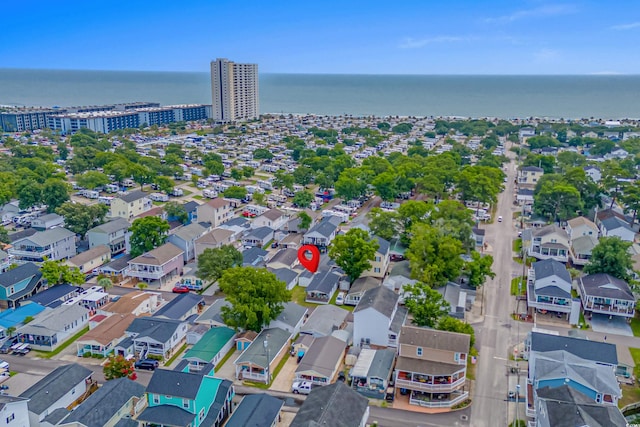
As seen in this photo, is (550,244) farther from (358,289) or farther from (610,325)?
(358,289)

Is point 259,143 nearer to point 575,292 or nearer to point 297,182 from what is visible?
point 297,182

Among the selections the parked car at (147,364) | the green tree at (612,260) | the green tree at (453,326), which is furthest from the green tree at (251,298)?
the green tree at (612,260)

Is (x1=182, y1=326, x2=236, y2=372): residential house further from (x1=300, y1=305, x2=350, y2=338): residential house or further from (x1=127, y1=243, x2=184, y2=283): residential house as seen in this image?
(x1=127, y1=243, x2=184, y2=283): residential house

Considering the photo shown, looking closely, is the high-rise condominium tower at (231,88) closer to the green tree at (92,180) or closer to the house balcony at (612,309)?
the green tree at (92,180)

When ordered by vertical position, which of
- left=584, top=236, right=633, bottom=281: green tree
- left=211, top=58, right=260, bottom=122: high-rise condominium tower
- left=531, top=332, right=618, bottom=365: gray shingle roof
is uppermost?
left=211, top=58, right=260, bottom=122: high-rise condominium tower

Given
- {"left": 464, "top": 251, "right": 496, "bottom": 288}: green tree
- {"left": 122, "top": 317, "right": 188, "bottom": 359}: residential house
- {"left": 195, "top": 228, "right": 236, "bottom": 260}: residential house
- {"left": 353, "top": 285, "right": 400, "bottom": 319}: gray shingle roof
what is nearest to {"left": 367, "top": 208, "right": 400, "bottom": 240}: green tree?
{"left": 464, "top": 251, "right": 496, "bottom": 288}: green tree

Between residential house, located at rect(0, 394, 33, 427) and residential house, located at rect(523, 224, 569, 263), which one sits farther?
residential house, located at rect(523, 224, 569, 263)
